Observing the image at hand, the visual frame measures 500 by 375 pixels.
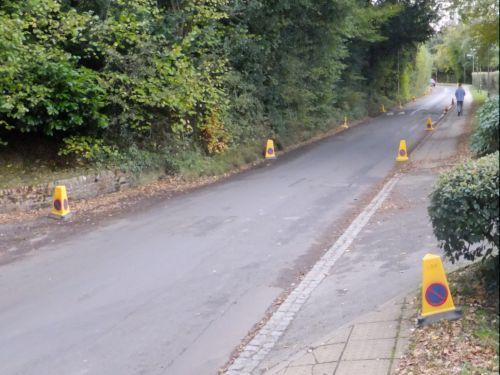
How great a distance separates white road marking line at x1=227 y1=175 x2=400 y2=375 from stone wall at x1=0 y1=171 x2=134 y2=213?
6.49 meters

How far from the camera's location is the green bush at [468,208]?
4961 millimetres

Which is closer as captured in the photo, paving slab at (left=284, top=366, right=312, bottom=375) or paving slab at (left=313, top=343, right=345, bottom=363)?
paving slab at (left=284, top=366, right=312, bottom=375)

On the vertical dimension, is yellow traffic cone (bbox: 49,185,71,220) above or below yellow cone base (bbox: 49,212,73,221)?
above

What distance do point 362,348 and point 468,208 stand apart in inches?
62.7

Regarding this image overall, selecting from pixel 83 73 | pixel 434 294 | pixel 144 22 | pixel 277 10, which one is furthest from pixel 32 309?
pixel 277 10

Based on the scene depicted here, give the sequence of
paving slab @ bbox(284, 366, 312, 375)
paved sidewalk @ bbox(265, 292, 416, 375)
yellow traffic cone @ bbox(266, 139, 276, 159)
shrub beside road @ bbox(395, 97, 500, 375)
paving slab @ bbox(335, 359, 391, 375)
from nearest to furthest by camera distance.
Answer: shrub beside road @ bbox(395, 97, 500, 375) < paving slab @ bbox(335, 359, 391, 375) < paved sidewalk @ bbox(265, 292, 416, 375) < paving slab @ bbox(284, 366, 312, 375) < yellow traffic cone @ bbox(266, 139, 276, 159)

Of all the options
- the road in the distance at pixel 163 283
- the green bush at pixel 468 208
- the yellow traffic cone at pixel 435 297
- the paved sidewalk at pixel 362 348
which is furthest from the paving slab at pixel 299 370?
the green bush at pixel 468 208

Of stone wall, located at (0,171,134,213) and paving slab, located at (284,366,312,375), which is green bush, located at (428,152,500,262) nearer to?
paving slab, located at (284,366,312,375)

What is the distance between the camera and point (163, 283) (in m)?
7.61

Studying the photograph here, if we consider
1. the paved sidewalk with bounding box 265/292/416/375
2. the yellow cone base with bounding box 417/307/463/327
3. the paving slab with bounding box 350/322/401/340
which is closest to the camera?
the paved sidewalk with bounding box 265/292/416/375

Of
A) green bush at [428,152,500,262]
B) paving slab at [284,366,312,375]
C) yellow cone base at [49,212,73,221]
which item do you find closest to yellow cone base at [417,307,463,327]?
green bush at [428,152,500,262]

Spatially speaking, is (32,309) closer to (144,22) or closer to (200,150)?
(144,22)

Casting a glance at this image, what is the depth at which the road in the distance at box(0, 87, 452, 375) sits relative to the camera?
5.69 metres

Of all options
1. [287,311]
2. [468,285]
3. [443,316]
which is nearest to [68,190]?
[287,311]
